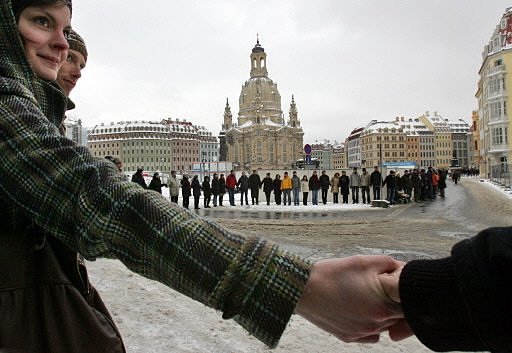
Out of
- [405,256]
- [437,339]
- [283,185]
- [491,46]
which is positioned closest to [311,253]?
[405,256]

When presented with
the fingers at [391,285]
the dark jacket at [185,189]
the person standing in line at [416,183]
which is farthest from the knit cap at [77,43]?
the person standing in line at [416,183]

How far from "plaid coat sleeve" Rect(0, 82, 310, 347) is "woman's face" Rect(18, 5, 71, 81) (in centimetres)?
35

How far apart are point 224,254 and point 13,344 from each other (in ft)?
2.21

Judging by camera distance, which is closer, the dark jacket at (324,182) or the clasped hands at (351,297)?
the clasped hands at (351,297)

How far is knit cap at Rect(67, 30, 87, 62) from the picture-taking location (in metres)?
2.54

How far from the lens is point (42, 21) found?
147cm

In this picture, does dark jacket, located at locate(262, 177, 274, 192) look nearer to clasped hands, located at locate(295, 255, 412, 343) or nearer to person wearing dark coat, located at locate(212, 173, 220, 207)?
person wearing dark coat, located at locate(212, 173, 220, 207)

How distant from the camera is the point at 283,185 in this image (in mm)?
24312

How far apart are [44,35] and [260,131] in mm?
113639

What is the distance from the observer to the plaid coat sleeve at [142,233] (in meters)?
1.08

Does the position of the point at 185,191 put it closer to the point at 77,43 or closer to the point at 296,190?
the point at 296,190

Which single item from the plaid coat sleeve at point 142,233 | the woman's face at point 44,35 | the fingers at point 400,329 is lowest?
the fingers at point 400,329

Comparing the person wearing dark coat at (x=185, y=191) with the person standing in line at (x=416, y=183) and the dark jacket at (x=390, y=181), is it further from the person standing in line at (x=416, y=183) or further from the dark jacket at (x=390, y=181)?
the person standing in line at (x=416, y=183)

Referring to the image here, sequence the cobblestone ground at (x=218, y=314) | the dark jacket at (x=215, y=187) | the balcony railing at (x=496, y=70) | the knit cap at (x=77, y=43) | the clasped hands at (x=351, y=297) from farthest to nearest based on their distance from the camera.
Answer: the balcony railing at (x=496, y=70) → the dark jacket at (x=215, y=187) → the cobblestone ground at (x=218, y=314) → the knit cap at (x=77, y=43) → the clasped hands at (x=351, y=297)
